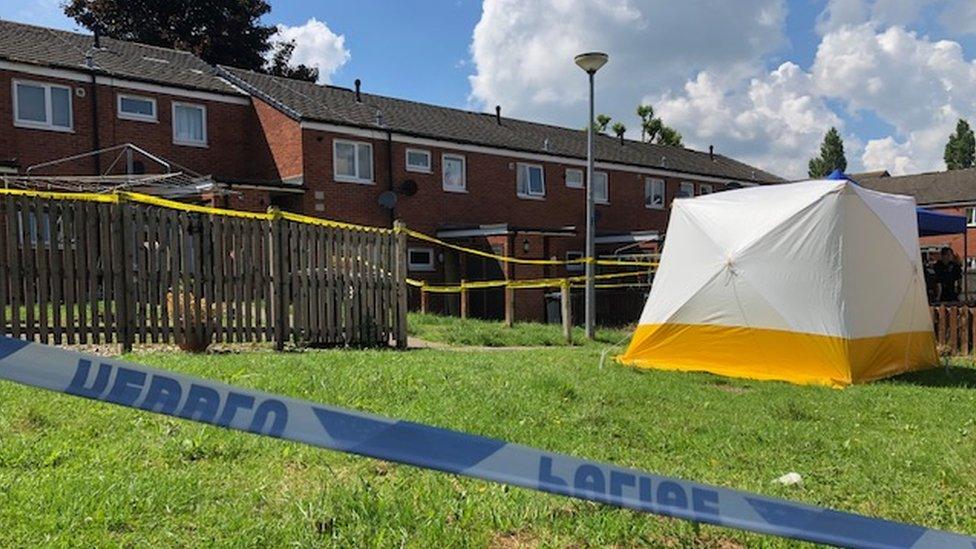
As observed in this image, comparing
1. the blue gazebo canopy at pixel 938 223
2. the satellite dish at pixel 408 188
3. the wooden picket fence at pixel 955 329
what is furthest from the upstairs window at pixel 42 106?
the blue gazebo canopy at pixel 938 223

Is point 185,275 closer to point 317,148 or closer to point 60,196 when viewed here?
point 60,196

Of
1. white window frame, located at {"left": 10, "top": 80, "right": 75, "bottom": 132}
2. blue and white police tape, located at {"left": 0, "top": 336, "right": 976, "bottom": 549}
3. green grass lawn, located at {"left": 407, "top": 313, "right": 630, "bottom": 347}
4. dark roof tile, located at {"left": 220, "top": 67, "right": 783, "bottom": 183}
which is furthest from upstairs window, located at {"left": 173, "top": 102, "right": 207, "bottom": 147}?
blue and white police tape, located at {"left": 0, "top": 336, "right": 976, "bottom": 549}

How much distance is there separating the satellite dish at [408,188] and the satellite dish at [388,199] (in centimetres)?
48

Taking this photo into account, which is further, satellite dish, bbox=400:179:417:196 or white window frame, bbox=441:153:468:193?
white window frame, bbox=441:153:468:193

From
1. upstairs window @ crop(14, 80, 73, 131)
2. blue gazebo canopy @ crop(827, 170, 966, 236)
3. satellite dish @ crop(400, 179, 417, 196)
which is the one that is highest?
upstairs window @ crop(14, 80, 73, 131)

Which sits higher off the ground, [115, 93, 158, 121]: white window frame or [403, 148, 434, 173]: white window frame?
[115, 93, 158, 121]: white window frame

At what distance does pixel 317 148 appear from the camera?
20.4 m

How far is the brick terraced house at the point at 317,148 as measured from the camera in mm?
17859

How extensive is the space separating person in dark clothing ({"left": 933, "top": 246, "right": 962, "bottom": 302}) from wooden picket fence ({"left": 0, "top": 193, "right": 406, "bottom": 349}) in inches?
483

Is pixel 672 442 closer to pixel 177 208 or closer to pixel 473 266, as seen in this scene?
pixel 177 208

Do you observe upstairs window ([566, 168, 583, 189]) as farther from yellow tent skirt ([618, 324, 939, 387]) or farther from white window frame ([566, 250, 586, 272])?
Result: yellow tent skirt ([618, 324, 939, 387])

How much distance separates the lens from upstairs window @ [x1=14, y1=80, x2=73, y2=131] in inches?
678

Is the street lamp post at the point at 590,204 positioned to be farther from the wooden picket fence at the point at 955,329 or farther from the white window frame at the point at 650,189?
the white window frame at the point at 650,189

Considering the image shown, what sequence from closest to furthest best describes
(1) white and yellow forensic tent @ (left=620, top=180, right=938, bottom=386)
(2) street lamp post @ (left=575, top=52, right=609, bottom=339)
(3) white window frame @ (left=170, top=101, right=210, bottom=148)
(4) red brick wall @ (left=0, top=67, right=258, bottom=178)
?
(1) white and yellow forensic tent @ (left=620, top=180, right=938, bottom=386), (2) street lamp post @ (left=575, top=52, right=609, bottom=339), (4) red brick wall @ (left=0, top=67, right=258, bottom=178), (3) white window frame @ (left=170, top=101, right=210, bottom=148)
